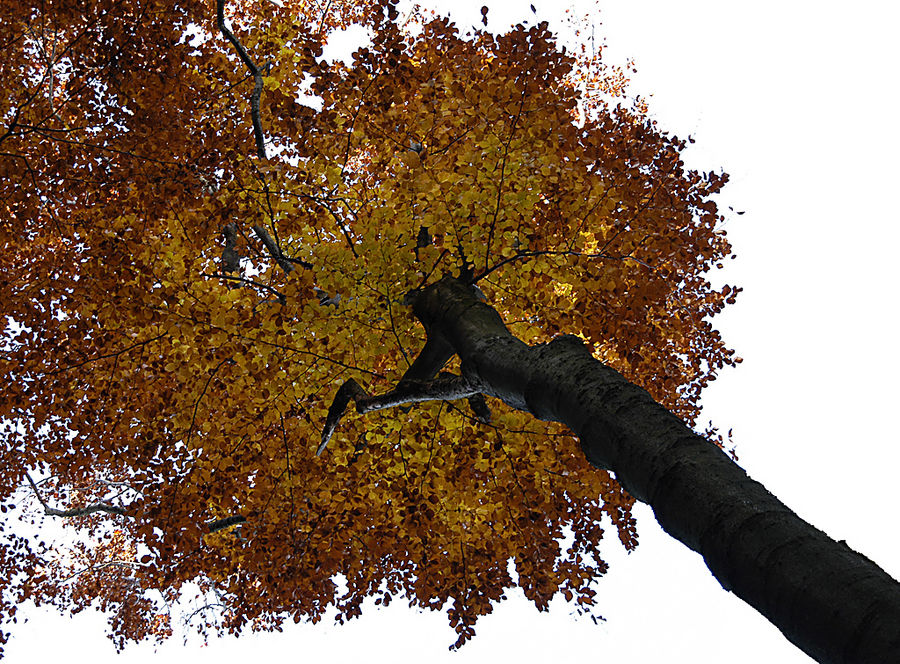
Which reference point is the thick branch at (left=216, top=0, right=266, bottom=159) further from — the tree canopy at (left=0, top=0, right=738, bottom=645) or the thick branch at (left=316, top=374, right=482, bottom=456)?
the thick branch at (left=316, top=374, right=482, bottom=456)

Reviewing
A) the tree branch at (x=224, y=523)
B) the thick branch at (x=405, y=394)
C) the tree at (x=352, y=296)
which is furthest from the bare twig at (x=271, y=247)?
the tree branch at (x=224, y=523)

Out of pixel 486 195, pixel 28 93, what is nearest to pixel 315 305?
pixel 486 195

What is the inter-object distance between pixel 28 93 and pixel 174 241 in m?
3.36

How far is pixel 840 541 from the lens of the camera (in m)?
1.89

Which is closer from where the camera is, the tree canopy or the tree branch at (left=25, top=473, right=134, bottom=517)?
the tree canopy

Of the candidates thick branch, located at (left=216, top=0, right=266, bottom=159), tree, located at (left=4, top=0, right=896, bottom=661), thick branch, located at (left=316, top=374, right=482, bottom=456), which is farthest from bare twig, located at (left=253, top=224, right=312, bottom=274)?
thick branch, located at (left=316, top=374, right=482, bottom=456)

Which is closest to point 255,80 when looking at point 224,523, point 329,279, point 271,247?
point 271,247

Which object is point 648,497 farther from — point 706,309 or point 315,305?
point 706,309

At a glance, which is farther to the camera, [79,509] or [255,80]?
[79,509]

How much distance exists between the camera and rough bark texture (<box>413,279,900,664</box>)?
160 centimetres

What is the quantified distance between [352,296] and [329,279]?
0.30m

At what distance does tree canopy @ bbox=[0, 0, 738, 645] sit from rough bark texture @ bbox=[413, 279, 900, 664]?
202 centimetres

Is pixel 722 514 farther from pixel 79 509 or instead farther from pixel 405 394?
pixel 79 509

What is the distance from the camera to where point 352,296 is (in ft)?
16.6
